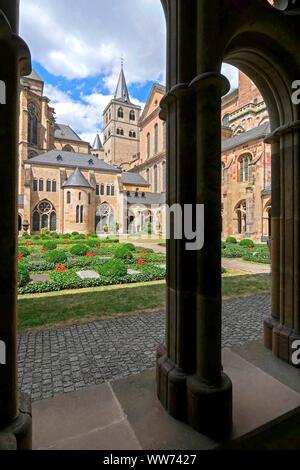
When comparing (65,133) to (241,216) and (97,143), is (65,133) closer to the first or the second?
(97,143)

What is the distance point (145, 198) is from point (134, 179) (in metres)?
6.99

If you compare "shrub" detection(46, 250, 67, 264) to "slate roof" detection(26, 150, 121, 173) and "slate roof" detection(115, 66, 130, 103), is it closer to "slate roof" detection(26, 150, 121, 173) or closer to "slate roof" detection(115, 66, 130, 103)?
"slate roof" detection(26, 150, 121, 173)

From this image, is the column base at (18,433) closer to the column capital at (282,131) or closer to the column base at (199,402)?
the column base at (199,402)

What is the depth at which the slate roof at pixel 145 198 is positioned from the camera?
4484 centimetres

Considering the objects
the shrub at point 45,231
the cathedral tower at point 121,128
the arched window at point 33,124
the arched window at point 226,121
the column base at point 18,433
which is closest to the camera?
the column base at point 18,433

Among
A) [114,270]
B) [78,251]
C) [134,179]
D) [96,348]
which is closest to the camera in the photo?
[96,348]

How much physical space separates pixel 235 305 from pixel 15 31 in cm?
667

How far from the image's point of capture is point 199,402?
1.94 m

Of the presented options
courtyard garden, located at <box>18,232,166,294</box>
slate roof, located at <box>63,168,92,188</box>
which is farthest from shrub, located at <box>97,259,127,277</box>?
slate roof, located at <box>63,168,92,188</box>

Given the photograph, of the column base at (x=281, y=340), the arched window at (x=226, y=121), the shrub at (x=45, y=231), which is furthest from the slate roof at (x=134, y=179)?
the column base at (x=281, y=340)

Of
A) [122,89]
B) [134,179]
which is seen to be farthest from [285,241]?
[122,89]

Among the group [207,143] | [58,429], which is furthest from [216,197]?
[58,429]

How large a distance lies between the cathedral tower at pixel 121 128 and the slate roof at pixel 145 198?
1893cm

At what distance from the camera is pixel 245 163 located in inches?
1171
